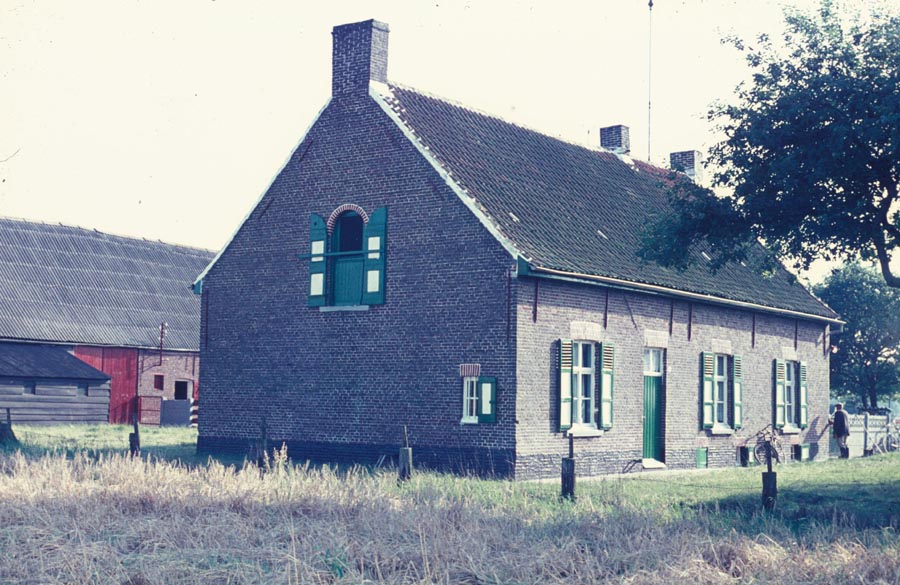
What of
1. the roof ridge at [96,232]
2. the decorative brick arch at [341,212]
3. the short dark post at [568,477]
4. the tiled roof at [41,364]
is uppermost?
the roof ridge at [96,232]

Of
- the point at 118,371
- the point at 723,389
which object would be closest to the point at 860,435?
the point at 723,389

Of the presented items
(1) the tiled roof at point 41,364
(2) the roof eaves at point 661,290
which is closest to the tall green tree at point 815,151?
(2) the roof eaves at point 661,290

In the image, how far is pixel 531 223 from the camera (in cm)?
2125

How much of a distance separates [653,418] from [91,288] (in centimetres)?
2407

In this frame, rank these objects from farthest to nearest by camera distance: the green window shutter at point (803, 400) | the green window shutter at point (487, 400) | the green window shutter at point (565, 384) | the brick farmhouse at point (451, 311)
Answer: the green window shutter at point (803, 400)
the green window shutter at point (565, 384)
the brick farmhouse at point (451, 311)
the green window shutter at point (487, 400)

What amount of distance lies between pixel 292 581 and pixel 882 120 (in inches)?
455

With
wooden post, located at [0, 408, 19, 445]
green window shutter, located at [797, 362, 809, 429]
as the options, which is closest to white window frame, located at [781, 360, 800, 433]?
green window shutter, located at [797, 362, 809, 429]

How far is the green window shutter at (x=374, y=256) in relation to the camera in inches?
846

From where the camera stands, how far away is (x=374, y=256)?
71.1 ft

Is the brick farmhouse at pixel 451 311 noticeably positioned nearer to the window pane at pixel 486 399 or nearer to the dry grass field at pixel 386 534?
the window pane at pixel 486 399

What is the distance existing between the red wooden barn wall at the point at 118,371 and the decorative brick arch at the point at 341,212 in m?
17.9

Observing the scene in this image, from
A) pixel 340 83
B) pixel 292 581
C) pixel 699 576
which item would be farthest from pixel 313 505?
pixel 340 83

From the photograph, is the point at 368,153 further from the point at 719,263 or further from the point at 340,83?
the point at 719,263

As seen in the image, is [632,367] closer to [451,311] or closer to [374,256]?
[451,311]
